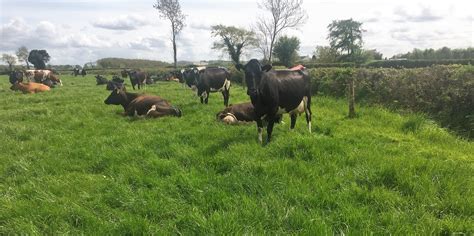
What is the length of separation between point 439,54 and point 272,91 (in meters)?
76.3

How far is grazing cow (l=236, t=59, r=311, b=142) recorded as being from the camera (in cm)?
800

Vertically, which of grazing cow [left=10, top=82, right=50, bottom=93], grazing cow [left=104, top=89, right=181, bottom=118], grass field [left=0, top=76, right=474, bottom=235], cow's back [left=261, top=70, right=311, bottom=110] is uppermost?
cow's back [left=261, top=70, right=311, bottom=110]

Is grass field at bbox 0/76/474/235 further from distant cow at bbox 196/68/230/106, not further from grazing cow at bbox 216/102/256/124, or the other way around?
distant cow at bbox 196/68/230/106

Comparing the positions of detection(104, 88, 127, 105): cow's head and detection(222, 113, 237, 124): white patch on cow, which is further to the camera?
detection(104, 88, 127, 105): cow's head

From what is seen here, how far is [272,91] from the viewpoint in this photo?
839cm

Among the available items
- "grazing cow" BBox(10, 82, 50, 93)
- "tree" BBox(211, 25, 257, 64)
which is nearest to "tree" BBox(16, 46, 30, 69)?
"tree" BBox(211, 25, 257, 64)

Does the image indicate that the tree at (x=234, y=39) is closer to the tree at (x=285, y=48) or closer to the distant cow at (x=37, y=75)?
the tree at (x=285, y=48)

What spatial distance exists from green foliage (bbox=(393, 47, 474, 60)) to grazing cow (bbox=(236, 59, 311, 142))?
6242 centimetres

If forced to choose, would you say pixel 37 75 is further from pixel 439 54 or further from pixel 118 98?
pixel 439 54

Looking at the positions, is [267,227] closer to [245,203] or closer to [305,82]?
[245,203]

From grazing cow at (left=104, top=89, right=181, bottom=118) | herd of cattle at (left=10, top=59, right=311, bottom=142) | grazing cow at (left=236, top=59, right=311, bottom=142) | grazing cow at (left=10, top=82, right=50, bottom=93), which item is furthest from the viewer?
grazing cow at (left=10, top=82, right=50, bottom=93)

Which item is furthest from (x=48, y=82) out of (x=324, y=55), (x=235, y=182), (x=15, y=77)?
(x=324, y=55)

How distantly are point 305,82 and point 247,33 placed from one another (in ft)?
214

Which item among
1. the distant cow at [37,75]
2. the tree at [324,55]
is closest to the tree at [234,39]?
the tree at [324,55]
